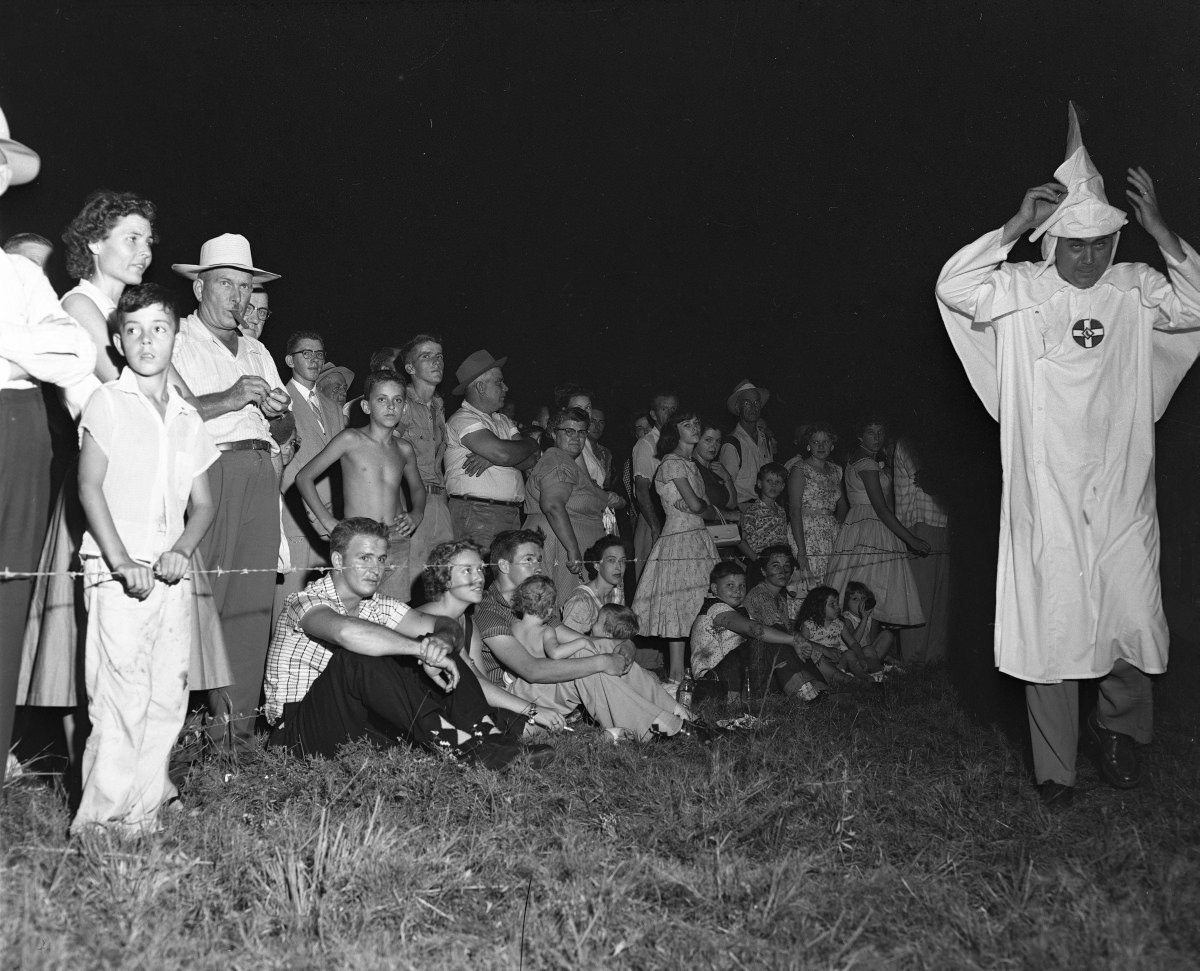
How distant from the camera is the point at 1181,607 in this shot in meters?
5.65

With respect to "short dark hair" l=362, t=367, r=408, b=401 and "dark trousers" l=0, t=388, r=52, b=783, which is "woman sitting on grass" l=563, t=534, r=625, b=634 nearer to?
"short dark hair" l=362, t=367, r=408, b=401

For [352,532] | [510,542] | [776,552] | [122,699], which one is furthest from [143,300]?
[776,552]

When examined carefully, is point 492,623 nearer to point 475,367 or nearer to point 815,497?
point 475,367

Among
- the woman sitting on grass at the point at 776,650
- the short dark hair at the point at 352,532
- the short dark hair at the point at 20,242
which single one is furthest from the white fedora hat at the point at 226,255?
the woman sitting on grass at the point at 776,650

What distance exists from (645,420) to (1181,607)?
4.49 m

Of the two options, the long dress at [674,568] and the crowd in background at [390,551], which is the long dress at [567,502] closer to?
the crowd in background at [390,551]

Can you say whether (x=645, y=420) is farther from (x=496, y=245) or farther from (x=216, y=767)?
(x=216, y=767)

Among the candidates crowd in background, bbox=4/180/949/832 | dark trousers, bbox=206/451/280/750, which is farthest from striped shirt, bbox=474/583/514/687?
dark trousers, bbox=206/451/280/750

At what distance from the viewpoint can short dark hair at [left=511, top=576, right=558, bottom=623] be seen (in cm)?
554

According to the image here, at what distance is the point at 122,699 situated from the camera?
3467 millimetres

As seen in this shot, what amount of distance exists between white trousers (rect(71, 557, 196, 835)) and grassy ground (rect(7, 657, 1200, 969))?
0.15 metres

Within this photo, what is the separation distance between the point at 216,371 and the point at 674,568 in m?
3.11

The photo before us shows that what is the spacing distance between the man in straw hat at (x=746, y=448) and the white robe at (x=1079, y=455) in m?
3.28

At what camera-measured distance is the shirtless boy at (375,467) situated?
18.3 feet
